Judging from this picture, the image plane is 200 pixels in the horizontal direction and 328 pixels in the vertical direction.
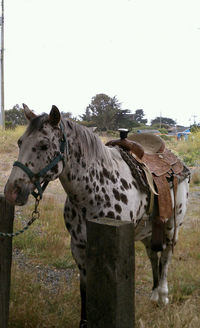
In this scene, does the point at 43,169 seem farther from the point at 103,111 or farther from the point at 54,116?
the point at 103,111

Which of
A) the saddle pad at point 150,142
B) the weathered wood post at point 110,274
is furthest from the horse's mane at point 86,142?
the saddle pad at point 150,142

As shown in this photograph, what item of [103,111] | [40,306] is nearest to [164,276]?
[40,306]

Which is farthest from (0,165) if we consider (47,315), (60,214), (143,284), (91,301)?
(91,301)

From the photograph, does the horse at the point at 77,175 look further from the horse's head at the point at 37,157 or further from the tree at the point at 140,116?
the tree at the point at 140,116

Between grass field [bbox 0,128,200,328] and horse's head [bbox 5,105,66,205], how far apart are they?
1107mm

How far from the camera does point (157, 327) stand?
7.68 feet

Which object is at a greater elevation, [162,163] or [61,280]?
[162,163]

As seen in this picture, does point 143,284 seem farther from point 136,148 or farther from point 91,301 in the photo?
point 91,301

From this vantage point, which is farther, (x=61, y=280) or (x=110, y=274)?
(x=61, y=280)

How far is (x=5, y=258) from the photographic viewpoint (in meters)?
2.06

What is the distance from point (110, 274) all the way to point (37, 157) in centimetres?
92

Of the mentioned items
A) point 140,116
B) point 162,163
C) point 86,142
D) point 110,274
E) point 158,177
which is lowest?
point 110,274

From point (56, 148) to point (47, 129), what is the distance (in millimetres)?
131

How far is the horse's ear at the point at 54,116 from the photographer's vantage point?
6.03ft
